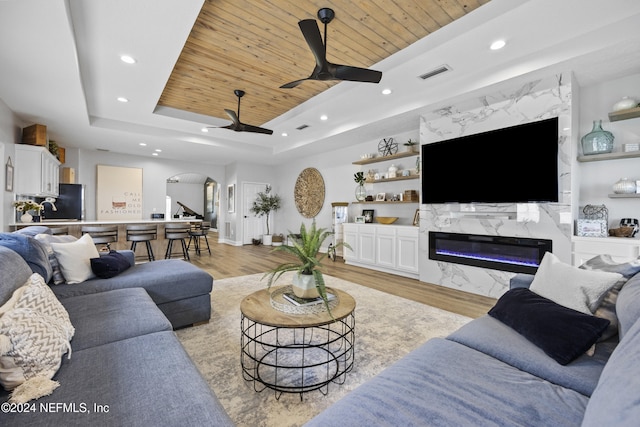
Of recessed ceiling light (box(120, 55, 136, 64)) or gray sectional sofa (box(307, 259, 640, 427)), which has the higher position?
recessed ceiling light (box(120, 55, 136, 64))

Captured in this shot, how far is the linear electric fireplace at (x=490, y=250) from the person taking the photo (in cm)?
353

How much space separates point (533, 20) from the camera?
8.34 feet

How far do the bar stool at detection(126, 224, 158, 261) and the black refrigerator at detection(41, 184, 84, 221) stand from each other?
2082mm

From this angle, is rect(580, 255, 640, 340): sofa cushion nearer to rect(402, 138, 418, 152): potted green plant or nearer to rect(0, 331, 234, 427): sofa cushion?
rect(0, 331, 234, 427): sofa cushion

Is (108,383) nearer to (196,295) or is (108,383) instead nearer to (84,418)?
(84,418)

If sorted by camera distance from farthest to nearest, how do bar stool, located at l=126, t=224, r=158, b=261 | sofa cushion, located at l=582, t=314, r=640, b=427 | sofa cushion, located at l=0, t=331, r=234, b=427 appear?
bar stool, located at l=126, t=224, r=158, b=261 → sofa cushion, located at l=0, t=331, r=234, b=427 → sofa cushion, located at l=582, t=314, r=640, b=427

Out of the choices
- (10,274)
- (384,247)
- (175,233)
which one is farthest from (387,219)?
(10,274)

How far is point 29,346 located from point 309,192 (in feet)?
22.6

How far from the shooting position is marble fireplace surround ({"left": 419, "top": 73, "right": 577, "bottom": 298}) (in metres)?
3.25

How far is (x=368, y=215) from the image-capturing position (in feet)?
19.8

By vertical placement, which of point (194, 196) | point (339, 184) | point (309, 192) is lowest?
point (309, 192)

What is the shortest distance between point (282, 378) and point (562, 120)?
399 centimetres

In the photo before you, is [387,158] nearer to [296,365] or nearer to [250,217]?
[296,365]

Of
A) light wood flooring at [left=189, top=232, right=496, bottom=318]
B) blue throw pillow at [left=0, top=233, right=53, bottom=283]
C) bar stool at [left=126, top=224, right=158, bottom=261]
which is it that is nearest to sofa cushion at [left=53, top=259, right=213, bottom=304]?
blue throw pillow at [left=0, top=233, right=53, bottom=283]
